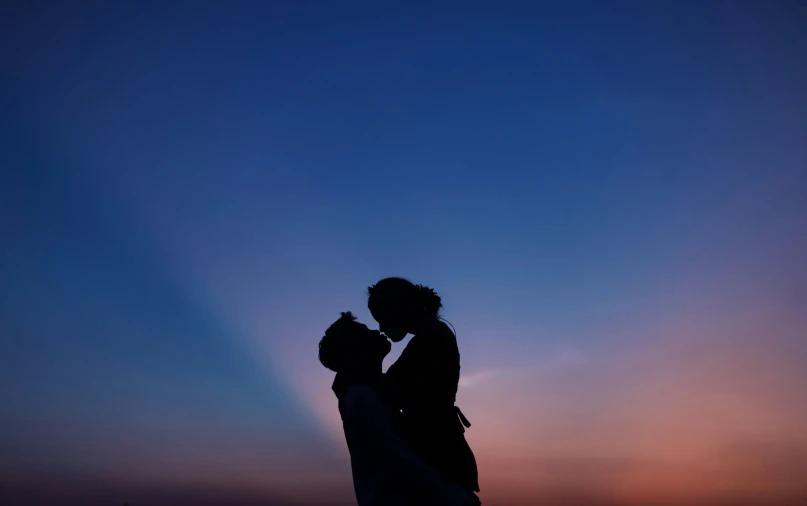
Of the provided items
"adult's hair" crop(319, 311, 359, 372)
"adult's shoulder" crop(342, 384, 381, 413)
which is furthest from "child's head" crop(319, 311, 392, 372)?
"adult's shoulder" crop(342, 384, 381, 413)

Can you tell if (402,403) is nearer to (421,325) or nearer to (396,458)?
(396,458)

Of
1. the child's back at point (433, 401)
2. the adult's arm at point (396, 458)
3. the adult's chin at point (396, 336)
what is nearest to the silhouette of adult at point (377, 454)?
the adult's arm at point (396, 458)

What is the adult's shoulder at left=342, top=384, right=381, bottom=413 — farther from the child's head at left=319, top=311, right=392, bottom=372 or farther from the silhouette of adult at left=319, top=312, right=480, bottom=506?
the child's head at left=319, top=311, right=392, bottom=372

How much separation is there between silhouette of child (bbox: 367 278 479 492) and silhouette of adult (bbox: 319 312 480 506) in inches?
5.9

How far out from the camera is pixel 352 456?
4578mm

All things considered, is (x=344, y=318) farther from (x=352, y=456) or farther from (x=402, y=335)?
(x=352, y=456)

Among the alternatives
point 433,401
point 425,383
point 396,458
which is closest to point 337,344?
point 425,383

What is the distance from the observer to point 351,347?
194 inches

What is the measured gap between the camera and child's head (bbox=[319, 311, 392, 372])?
4898mm

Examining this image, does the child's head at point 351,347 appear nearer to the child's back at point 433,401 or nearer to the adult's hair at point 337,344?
the adult's hair at point 337,344

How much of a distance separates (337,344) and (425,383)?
0.80 metres

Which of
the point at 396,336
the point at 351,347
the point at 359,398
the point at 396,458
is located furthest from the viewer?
the point at 396,336

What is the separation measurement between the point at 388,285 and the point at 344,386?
2.94 ft

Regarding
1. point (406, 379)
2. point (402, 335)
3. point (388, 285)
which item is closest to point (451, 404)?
point (406, 379)
